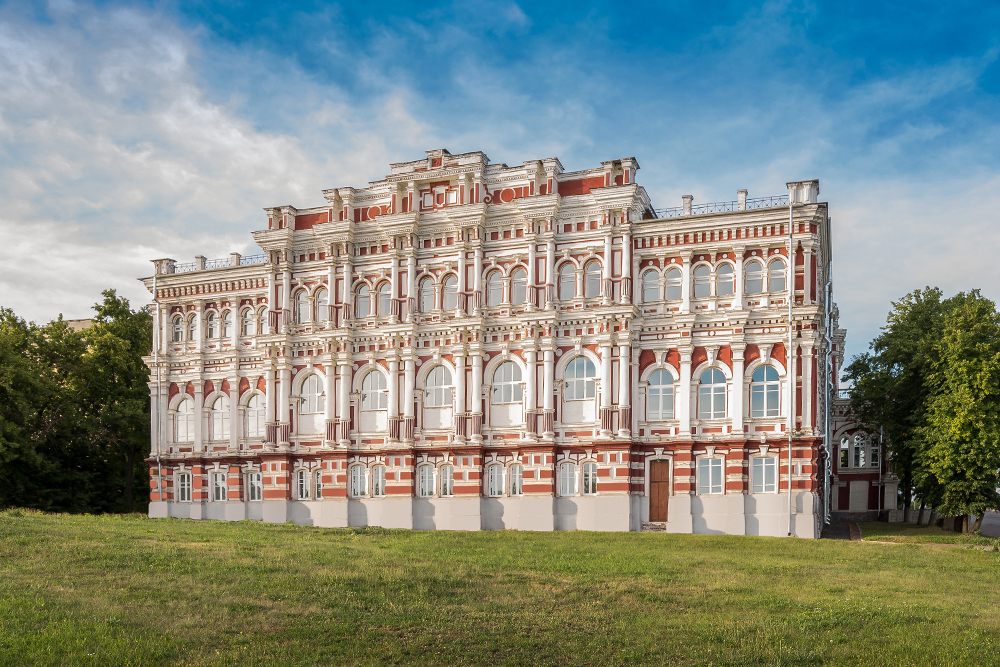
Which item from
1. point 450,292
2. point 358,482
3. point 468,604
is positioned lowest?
point 358,482

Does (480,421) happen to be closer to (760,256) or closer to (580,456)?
(580,456)

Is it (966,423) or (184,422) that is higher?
(966,423)

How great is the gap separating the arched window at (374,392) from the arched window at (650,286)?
14.1 metres

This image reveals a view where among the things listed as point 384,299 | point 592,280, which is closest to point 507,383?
point 592,280

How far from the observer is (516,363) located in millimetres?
47031

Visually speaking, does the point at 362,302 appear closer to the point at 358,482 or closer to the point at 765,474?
the point at 358,482

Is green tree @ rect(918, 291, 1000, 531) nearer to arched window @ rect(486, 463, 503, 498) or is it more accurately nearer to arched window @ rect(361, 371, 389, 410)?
arched window @ rect(486, 463, 503, 498)

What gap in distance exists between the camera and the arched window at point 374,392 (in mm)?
49719

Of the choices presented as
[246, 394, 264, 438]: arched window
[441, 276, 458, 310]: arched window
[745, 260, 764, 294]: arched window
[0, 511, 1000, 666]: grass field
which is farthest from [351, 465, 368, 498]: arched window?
[745, 260, 764, 294]: arched window

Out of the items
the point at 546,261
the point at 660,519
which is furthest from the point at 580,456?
the point at 546,261

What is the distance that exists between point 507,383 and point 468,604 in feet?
84.7

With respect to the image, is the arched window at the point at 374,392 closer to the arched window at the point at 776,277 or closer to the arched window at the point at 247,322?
the arched window at the point at 247,322

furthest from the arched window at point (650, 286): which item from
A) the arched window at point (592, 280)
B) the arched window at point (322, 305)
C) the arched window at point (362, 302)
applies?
the arched window at point (322, 305)

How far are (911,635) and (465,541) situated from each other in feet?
64.8
